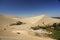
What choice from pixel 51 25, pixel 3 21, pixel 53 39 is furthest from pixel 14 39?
pixel 3 21

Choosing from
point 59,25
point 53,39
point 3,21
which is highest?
point 3,21

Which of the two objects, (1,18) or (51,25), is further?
(1,18)

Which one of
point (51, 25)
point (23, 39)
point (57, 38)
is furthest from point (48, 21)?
point (23, 39)

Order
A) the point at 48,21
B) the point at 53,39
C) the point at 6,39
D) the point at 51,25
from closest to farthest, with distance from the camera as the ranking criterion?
the point at 6,39, the point at 53,39, the point at 51,25, the point at 48,21

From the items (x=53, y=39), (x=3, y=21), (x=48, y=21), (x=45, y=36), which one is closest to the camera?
(x=53, y=39)

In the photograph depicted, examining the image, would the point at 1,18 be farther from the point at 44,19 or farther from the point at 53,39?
the point at 53,39

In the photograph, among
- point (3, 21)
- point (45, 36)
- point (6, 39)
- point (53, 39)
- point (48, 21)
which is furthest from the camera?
point (3, 21)

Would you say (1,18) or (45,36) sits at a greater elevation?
(1,18)

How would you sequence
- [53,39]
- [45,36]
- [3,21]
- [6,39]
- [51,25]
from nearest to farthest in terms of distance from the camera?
[6,39]
[53,39]
[45,36]
[51,25]
[3,21]

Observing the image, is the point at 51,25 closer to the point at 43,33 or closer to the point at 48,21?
the point at 48,21

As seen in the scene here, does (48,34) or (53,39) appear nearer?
(53,39)
